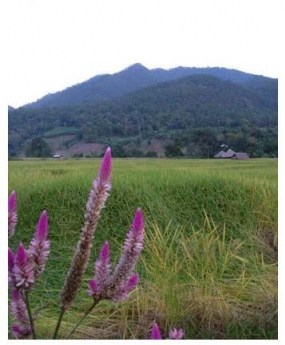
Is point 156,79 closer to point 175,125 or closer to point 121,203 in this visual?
point 175,125

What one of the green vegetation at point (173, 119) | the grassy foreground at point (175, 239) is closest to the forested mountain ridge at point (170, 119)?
the green vegetation at point (173, 119)

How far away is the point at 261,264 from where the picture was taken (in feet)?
7.81

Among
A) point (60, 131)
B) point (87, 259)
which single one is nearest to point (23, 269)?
point (87, 259)

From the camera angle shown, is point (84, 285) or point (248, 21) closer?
point (248, 21)

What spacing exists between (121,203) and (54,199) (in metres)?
0.42

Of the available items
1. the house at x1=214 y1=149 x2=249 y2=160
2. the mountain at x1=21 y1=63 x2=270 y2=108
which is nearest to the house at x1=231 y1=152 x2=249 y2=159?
the house at x1=214 y1=149 x2=249 y2=160

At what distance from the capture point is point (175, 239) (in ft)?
8.16

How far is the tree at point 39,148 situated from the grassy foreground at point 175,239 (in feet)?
0.16

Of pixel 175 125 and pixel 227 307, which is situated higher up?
pixel 175 125

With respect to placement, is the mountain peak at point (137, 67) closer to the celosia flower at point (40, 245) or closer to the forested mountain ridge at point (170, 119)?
the forested mountain ridge at point (170, 119)

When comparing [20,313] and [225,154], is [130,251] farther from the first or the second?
[225,154]

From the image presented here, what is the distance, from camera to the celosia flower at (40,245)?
95 cm
